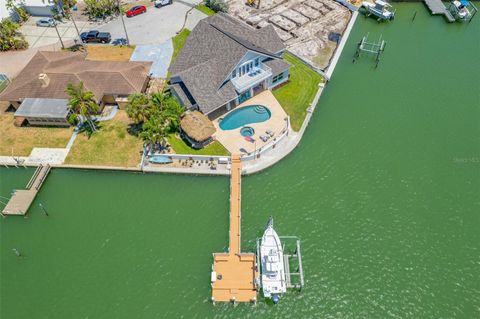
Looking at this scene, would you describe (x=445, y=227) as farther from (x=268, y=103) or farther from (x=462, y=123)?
(x=268, y=103)

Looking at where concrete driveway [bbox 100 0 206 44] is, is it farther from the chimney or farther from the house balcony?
the house balcony

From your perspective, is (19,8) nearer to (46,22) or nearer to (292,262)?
(46,22)

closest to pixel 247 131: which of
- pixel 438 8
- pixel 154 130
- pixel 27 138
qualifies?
pixel 154 130

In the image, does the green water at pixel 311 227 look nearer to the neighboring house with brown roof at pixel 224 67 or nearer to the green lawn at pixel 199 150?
the green lawn at pixel 199 150

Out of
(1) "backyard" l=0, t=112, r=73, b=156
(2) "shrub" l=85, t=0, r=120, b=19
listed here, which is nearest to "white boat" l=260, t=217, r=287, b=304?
(1) "backyard" l=0, t=112, r=73, b=156

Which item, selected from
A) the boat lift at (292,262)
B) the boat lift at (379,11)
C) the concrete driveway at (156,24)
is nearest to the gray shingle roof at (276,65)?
the concrete driveway at (156,24)

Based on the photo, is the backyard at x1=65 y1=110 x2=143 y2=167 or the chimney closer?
the backyard at x1=65 y1=110 x2=143 y2=167
